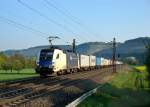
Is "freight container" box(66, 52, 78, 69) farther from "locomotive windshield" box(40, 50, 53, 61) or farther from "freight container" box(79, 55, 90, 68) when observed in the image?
"locomotive windshield" box(40, 50, 53, 61)

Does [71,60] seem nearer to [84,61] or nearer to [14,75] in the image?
[14,75]

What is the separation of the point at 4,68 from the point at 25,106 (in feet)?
217

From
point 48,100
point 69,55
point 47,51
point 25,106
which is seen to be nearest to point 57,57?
point 47,51

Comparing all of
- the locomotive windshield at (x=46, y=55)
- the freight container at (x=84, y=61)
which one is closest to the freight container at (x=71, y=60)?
the freight container at (x=84, y=61)

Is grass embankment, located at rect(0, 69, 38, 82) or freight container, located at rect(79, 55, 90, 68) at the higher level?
freight container, located at rect(79, 55, 90, 68)

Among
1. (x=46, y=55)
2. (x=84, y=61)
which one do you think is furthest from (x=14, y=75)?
(x=84, y=61)

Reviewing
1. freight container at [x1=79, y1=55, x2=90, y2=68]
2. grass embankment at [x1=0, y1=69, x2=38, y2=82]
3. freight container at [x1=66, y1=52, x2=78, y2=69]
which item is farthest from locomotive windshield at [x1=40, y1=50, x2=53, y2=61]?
freight container at [x1=79, y1=55, x2=90, y2=68]

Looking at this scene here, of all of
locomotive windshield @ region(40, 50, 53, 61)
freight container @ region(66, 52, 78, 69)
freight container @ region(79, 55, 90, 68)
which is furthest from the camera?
freight container @ region(79, 55, 90, 68)

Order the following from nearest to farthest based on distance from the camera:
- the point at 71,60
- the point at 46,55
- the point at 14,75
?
the point at 46,55 < the point at 71,60 < the point at 14,75

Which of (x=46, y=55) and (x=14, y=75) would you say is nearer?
(x=46, y=55)

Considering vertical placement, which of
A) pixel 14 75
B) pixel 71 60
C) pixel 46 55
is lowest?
pixel 14 75

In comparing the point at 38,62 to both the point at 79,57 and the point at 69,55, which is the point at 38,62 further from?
the point at 79,57

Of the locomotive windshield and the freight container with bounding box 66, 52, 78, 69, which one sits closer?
the locomotive windshield

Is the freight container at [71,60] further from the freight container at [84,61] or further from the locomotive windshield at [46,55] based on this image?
the locomotive windshield at [46,55]
